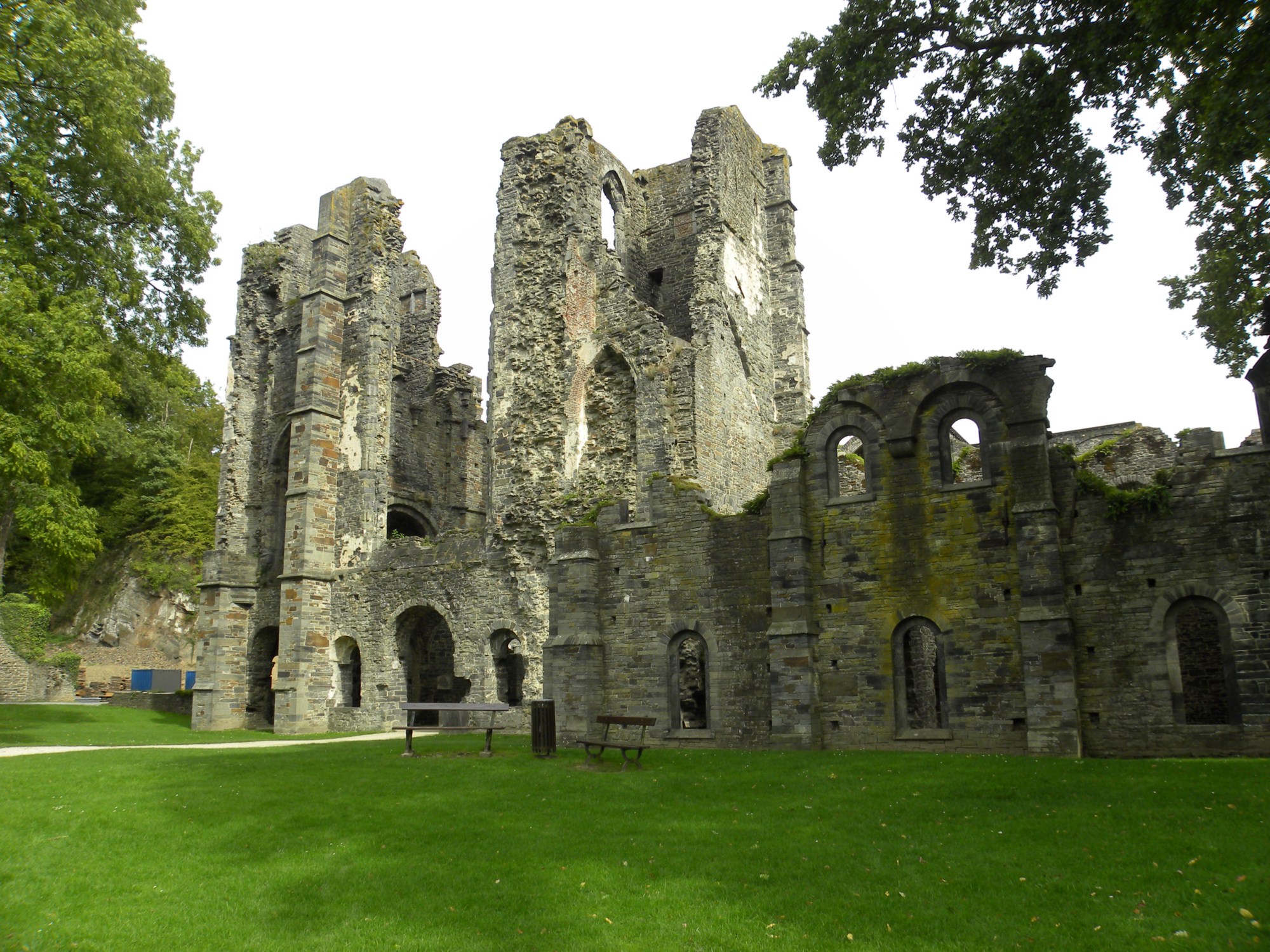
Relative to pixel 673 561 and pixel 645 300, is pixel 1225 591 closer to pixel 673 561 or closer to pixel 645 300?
pixel 673 561

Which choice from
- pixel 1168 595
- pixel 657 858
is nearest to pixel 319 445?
pixel 657 858

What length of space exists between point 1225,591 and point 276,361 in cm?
2967

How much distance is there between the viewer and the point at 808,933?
280 inches

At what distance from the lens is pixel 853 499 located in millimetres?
16766

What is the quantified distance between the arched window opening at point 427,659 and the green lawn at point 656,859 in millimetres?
12202

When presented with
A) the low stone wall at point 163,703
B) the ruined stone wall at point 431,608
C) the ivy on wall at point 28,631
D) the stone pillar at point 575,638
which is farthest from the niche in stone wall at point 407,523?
the ivy on wall at point 28,631

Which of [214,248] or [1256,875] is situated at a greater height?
[214,248]

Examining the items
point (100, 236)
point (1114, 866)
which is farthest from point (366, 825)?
point (100, 236)

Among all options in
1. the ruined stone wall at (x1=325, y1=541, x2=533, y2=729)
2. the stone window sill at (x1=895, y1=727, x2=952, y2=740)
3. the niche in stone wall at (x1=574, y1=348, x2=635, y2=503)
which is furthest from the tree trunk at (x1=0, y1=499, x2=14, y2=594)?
the stone window sill at (x1=895, y1=727, x2=952, y2=740)

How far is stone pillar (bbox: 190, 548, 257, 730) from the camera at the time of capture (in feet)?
94.3

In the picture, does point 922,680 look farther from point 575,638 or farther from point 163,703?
point 163,703

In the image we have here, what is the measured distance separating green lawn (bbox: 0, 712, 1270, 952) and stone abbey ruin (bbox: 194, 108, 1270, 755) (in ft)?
7.64

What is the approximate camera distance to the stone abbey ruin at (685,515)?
47.5 feet

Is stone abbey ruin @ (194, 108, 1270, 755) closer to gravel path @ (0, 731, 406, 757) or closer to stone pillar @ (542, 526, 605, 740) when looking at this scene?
stone pillar @ (542, 526, 605, 740)
